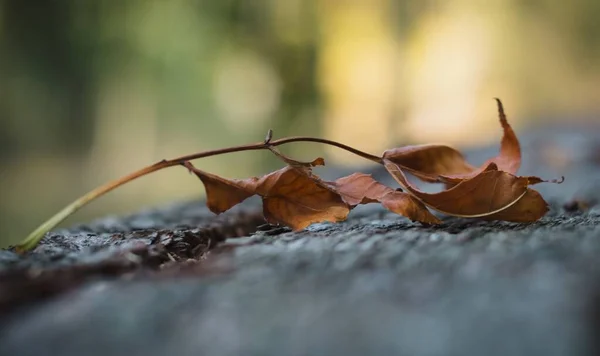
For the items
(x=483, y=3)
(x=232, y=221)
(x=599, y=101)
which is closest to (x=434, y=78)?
(x=483, y=3)

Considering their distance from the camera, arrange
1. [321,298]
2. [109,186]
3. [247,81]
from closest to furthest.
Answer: [321,298]
[109,186]
[247,81]

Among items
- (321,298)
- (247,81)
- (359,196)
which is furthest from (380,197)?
(247,81)

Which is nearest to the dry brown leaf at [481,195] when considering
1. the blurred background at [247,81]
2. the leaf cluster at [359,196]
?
the leaf cluster at [359,196]

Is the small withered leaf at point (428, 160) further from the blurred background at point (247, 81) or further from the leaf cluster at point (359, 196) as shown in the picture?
the blurred background at point (247, 81)

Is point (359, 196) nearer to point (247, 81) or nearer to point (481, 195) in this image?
point (481, 195)

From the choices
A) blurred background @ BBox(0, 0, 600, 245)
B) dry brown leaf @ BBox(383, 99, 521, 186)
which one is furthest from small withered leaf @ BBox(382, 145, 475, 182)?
blurred background @ BBox(0, 0, 600, 245)

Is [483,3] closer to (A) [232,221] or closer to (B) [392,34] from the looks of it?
(B) [392,34]

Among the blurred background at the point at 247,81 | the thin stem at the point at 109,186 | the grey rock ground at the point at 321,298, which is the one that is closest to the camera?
the grey rock ground at the point at 321,298
